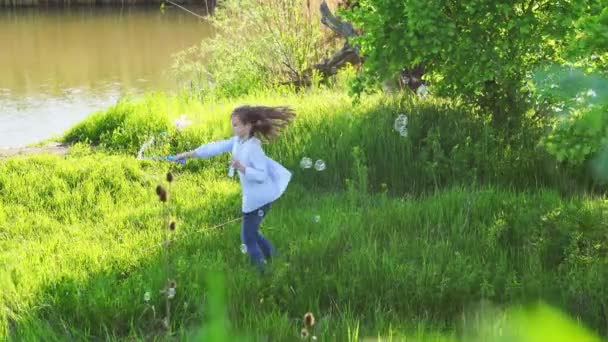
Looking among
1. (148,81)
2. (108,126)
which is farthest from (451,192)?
(148,81)

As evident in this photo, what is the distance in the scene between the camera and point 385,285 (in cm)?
432

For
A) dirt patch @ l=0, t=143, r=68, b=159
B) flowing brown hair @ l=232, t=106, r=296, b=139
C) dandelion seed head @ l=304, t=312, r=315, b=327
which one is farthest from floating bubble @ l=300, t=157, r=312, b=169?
dandelion seed head @ l=304, t=312, r=315, b=327

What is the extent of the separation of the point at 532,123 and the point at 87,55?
1662cm

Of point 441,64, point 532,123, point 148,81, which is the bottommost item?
point 148,81

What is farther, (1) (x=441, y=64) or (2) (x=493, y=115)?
(2) (x=493, y=115)

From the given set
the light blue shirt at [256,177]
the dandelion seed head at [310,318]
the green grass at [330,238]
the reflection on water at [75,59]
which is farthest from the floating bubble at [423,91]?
the reflection on water at [75,59]

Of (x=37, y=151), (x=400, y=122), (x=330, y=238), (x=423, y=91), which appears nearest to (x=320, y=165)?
(x=400, y=122)

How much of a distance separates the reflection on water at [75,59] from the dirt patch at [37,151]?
9.74 ft

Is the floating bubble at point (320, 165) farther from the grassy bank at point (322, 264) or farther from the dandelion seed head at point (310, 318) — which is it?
the dandelion seed head at point (310, 318)

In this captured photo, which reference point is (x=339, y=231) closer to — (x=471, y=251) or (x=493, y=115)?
(x=471, y=251)

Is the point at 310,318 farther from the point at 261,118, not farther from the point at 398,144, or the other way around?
the point at 398,144

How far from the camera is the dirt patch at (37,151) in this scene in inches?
340

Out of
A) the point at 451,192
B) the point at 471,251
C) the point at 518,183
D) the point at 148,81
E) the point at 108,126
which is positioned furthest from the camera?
the point at 148,81

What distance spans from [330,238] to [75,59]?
17347 mm
